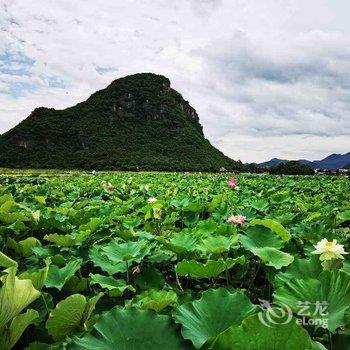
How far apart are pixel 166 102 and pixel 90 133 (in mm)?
25527

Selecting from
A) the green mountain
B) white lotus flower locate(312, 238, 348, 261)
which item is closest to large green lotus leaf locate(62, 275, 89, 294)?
white lotus flower locate(312, 238, 348, 261)

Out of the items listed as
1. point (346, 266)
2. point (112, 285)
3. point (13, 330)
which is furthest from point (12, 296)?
point (346, 266)

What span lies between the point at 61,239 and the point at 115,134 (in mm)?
87574

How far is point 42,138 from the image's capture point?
87.5 meters

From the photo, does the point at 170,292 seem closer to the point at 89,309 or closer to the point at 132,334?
the point at 89,309

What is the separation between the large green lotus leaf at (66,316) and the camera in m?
1.27

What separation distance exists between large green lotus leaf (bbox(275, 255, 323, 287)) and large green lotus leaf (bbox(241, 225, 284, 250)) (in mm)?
542

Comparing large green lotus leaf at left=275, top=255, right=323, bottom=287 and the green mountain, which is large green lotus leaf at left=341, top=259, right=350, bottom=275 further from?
the green mountain

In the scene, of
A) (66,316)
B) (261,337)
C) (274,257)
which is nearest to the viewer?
(261,337)

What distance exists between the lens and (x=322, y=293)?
134 centimetres

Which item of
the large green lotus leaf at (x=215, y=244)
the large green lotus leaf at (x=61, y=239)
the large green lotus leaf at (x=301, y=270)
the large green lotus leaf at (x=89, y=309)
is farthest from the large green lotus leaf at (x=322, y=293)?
the large green lotus leaf at (x=61, y=239)

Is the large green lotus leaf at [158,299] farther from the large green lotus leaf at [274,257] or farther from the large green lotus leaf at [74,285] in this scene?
the large green lotus leaf at [274,257]

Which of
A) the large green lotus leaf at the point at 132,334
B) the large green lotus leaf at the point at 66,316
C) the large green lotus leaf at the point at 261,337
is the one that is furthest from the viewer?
the large green lotus leaf at the point at 66,316

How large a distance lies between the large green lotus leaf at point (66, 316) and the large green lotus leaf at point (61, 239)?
987 millimetres
